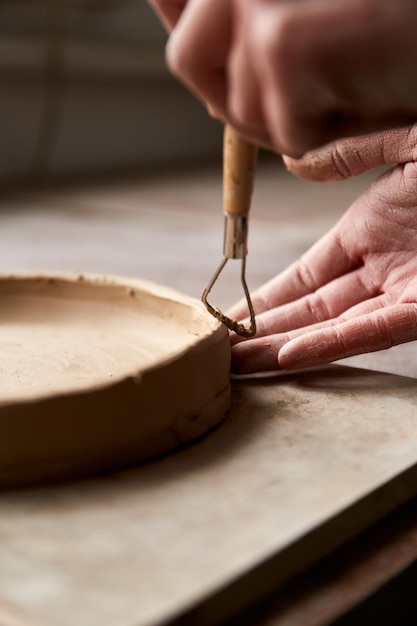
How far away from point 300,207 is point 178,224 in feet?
2.57

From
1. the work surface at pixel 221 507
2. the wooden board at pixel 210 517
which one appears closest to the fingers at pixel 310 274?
the work surface at pixel 221 507

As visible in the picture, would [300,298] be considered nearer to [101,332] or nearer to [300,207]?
[101,332]

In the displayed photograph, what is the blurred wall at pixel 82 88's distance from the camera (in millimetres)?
4117

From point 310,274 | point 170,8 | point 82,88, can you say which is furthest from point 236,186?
point 82,88

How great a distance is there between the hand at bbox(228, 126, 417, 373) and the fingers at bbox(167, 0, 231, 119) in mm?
476

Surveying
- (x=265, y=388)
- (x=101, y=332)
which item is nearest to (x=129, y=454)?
(x=265, y=388)

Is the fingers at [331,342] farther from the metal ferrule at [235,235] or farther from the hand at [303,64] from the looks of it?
the hand at [303,64]

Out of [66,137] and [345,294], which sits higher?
[345,294]

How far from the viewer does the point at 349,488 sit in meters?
0.81

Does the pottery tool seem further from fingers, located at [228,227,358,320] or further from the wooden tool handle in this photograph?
fingers, located at [228,227,358,320]

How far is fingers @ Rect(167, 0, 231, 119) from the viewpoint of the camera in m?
0.69

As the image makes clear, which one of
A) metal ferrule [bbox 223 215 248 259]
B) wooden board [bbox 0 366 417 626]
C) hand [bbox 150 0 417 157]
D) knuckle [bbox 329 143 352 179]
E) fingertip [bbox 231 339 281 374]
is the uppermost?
hand [bbox 150 0 417 157]

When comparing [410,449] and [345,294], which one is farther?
[345,294]

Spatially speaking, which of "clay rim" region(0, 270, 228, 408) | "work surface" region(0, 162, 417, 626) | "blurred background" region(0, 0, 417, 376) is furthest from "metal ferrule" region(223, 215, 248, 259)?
"blurred background" region(0, 0, 417, 376)
